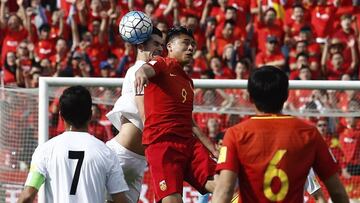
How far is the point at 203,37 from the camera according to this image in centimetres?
1794

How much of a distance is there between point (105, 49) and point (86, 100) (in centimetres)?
1049

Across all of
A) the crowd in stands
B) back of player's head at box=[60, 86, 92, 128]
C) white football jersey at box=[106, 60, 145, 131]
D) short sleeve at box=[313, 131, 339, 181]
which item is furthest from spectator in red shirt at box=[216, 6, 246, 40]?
short sleeve at box=[313, 131, 339, 181]

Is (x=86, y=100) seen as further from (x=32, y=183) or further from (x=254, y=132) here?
(x=254, y=132)

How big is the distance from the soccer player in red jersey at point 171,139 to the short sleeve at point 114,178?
45.0 inches

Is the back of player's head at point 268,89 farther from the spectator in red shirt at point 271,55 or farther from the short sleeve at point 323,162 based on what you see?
the spectator in red shirt at point 271,55

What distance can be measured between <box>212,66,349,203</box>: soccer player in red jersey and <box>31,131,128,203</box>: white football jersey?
4.77 ft

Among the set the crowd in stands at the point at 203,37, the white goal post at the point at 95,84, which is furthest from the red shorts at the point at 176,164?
the crowd in stands at the point at 203,37

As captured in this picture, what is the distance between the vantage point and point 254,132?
631 cm

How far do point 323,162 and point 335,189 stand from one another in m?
0.18

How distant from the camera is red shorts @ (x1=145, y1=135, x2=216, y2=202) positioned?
8.84m

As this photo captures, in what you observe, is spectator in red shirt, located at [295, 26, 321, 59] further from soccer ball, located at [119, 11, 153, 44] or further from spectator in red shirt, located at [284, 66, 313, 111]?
soccer ball, located at [119, 11, 153, 44]

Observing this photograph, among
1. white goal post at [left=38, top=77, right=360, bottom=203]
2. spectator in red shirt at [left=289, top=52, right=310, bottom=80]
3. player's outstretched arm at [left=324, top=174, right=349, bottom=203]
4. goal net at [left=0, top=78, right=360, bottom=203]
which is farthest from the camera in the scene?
spectator in red shirt at [left=289, top=52, right=310, bottom=80]

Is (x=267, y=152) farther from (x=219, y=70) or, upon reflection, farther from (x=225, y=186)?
(x=219, y=70)

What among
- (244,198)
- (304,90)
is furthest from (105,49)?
(244,198)
